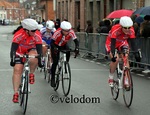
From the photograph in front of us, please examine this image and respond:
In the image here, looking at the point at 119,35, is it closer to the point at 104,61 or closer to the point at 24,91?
the point at 24,91

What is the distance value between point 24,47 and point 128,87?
2.17m

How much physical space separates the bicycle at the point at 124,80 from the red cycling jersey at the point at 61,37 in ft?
4.61

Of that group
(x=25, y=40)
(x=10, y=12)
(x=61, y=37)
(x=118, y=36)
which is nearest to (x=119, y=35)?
(x=118, y=36)

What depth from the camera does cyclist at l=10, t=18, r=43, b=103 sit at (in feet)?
25.9

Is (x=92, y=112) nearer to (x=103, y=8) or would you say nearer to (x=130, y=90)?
(x=130, y=90)

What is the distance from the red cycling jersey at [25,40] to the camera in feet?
26.3

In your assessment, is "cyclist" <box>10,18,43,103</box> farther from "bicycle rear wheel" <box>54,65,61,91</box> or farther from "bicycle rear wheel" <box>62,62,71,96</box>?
"bicycle rear wheel" <box>54,65,61,91</box>

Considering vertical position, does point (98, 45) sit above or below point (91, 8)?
below

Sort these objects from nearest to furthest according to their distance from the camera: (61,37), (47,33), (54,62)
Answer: (61,37) → (54,62) → (47,33)

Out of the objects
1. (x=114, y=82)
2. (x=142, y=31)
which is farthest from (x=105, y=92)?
(x=142, y=31)

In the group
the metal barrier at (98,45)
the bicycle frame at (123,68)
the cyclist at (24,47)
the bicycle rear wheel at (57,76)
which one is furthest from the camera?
the metal barrier at (98,45)

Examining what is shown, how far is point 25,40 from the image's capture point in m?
8.19

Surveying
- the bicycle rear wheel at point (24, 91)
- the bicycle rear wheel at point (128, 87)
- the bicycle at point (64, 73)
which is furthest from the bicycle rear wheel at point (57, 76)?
the bicycle rear wheel at point (24, 91)

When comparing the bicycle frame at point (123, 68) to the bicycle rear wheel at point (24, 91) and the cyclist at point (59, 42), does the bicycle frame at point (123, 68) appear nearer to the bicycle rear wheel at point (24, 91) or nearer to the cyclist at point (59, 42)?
the cyclist at point (59, 42)
